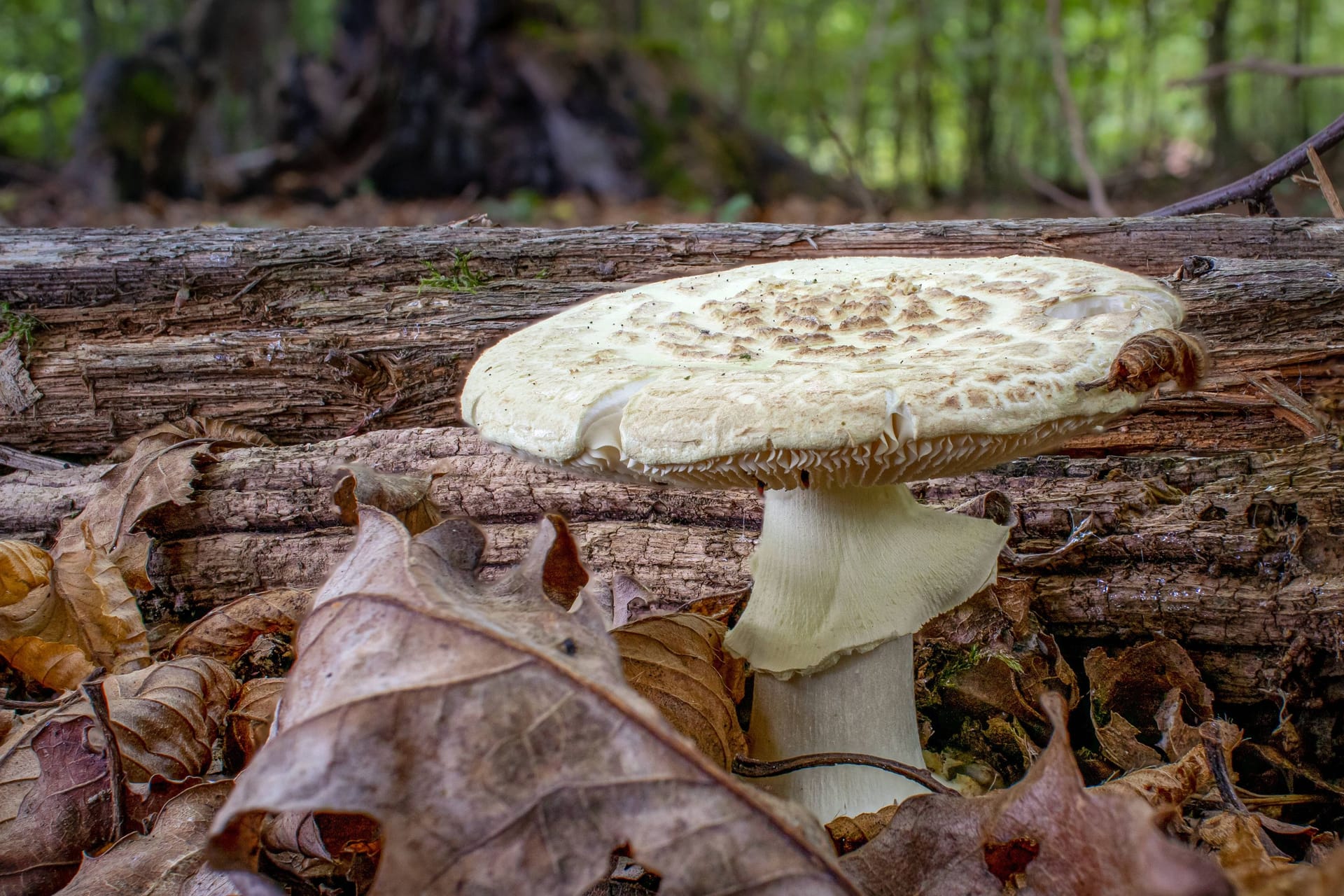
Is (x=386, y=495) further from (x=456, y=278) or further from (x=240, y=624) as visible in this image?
(x=456, y=278)

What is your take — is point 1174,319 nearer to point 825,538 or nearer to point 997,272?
point 997,272

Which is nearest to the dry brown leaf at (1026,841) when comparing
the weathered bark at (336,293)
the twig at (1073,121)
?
the weathered bark at (336,293)

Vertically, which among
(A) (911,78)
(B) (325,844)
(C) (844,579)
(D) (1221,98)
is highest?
(A) (911,78)

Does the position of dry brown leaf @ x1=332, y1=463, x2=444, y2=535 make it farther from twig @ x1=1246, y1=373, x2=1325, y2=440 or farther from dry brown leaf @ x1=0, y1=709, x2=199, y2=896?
twig @ x1=1246, y1=373, x2=1325, y2=440

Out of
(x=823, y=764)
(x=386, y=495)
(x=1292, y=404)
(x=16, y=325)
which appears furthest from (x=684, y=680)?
(x=16, y=325)

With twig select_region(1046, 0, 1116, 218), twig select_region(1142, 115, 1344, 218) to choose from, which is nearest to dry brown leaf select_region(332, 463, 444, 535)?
twig select_region(1142, 115, 1344, 218)

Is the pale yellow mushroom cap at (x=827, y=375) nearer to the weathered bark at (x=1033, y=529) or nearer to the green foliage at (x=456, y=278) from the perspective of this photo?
the weathered bark at (x=1033, y=529)

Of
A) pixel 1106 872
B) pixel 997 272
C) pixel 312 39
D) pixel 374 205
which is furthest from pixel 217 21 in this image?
pixel 1106 872

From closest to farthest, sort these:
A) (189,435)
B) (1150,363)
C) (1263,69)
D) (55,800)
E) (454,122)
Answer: (1150,363), (55,800), (189,435), (1263,69), (454,122)
